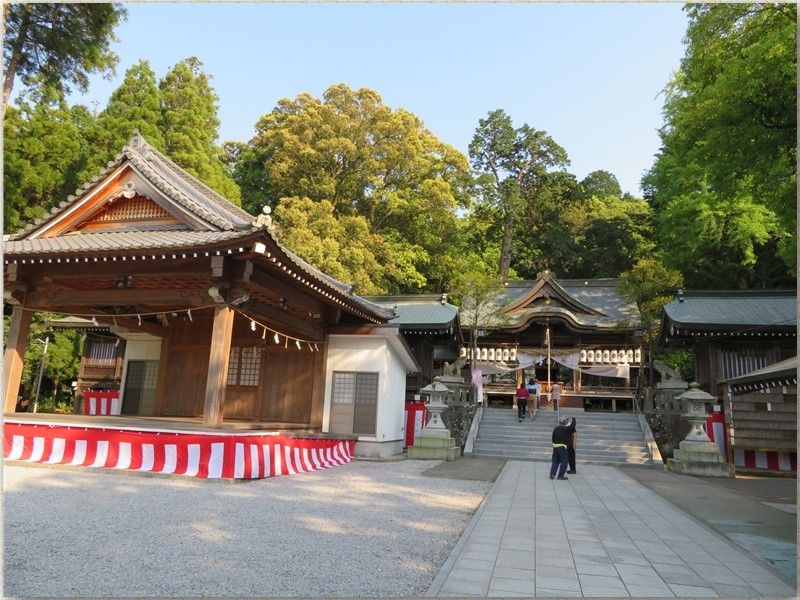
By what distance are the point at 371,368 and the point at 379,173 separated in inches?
822

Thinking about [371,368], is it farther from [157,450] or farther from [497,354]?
[497,354]

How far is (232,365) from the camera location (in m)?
15.5

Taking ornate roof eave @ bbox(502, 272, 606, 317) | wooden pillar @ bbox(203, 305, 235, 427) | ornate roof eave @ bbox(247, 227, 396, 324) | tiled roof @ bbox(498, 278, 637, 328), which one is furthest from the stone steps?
wooden pillar @ bbox(203, 305, 235, 427)

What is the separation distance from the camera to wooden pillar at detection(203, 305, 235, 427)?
982 centimetres

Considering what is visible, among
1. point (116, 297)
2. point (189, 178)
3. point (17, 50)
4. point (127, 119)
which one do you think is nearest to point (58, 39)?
point (17, 50)

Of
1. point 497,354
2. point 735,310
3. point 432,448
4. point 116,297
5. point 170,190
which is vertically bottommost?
point 432,448

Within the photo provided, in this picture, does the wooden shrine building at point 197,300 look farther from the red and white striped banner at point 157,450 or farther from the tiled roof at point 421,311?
the tiled roof at point 421,311

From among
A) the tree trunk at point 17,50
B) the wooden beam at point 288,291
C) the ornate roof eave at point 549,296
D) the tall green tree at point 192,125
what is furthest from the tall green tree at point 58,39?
the ornate roof eave at point 549,296

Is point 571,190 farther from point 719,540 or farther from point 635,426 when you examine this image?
point 719,540

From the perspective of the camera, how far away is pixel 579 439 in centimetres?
1780

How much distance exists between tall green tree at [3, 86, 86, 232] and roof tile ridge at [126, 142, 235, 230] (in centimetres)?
1241

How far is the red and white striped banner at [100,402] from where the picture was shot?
17788 mm

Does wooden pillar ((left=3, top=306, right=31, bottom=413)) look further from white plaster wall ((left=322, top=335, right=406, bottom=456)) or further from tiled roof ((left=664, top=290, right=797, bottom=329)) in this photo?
tiled roof ((left=664, top=290, right=797, bottom=329))

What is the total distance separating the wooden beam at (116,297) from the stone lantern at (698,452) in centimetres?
1271
